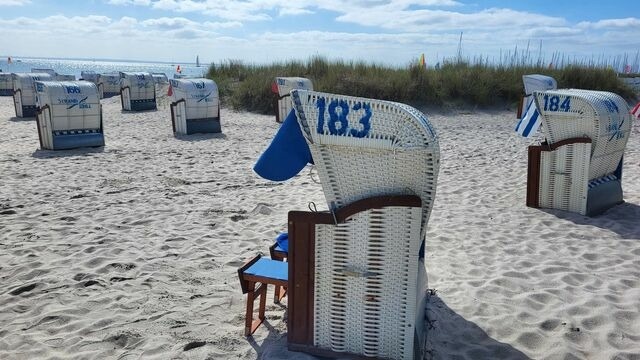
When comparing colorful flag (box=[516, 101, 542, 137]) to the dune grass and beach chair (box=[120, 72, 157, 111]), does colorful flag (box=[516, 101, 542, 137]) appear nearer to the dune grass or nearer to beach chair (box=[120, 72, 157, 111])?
the dune grass

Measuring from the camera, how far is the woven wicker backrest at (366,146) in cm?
242

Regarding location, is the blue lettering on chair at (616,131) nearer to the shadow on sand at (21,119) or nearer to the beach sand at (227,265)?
the beach sand at (227,265)

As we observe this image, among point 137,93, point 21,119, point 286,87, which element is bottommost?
point 21,119

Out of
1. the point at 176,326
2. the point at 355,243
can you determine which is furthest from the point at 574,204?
the point at 176,326

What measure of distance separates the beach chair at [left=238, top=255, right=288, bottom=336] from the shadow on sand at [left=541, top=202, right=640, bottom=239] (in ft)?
11.6

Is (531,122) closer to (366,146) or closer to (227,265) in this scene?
(227,265)

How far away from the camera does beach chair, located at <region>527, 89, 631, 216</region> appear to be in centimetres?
519

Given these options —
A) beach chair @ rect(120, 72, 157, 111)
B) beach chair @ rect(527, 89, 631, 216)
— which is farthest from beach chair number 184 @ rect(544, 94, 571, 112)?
beach chair @ rect(120, 72, 157, 111)

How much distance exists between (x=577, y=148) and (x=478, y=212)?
119cm

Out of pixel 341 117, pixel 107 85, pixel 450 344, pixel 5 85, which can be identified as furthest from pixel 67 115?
pixel 5 85

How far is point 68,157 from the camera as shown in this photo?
345 inches

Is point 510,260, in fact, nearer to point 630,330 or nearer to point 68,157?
point 630,330

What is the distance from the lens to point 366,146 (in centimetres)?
246

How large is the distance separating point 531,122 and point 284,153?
4.02 m
